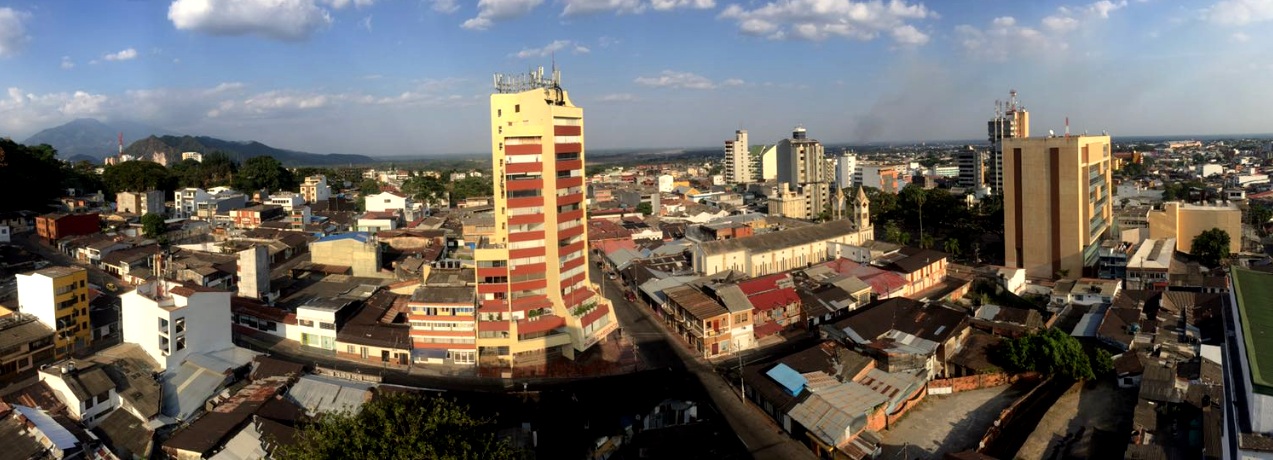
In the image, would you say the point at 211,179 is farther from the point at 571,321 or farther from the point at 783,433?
the point at 783,433

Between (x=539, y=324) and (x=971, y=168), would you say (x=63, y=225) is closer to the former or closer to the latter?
(x=539, y=324)

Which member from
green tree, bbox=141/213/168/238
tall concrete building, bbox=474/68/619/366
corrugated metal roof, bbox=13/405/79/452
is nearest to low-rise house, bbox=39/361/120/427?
corrugated metal roof, bbox=13/405/79/452

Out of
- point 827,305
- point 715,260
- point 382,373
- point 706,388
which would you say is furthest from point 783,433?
point 715,260

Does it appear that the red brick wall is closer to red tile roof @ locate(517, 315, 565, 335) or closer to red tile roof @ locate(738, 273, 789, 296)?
red tile roof @ locate(738, 273, 789, 296)

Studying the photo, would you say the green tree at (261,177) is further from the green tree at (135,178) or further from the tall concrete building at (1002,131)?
the tall concrete building at (1002,131)

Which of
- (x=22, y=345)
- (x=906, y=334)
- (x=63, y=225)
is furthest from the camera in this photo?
(x=63, y=225)

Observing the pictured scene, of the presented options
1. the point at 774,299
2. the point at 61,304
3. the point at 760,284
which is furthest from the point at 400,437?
the point at 760,284

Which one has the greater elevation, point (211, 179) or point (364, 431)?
point (211, 179)
